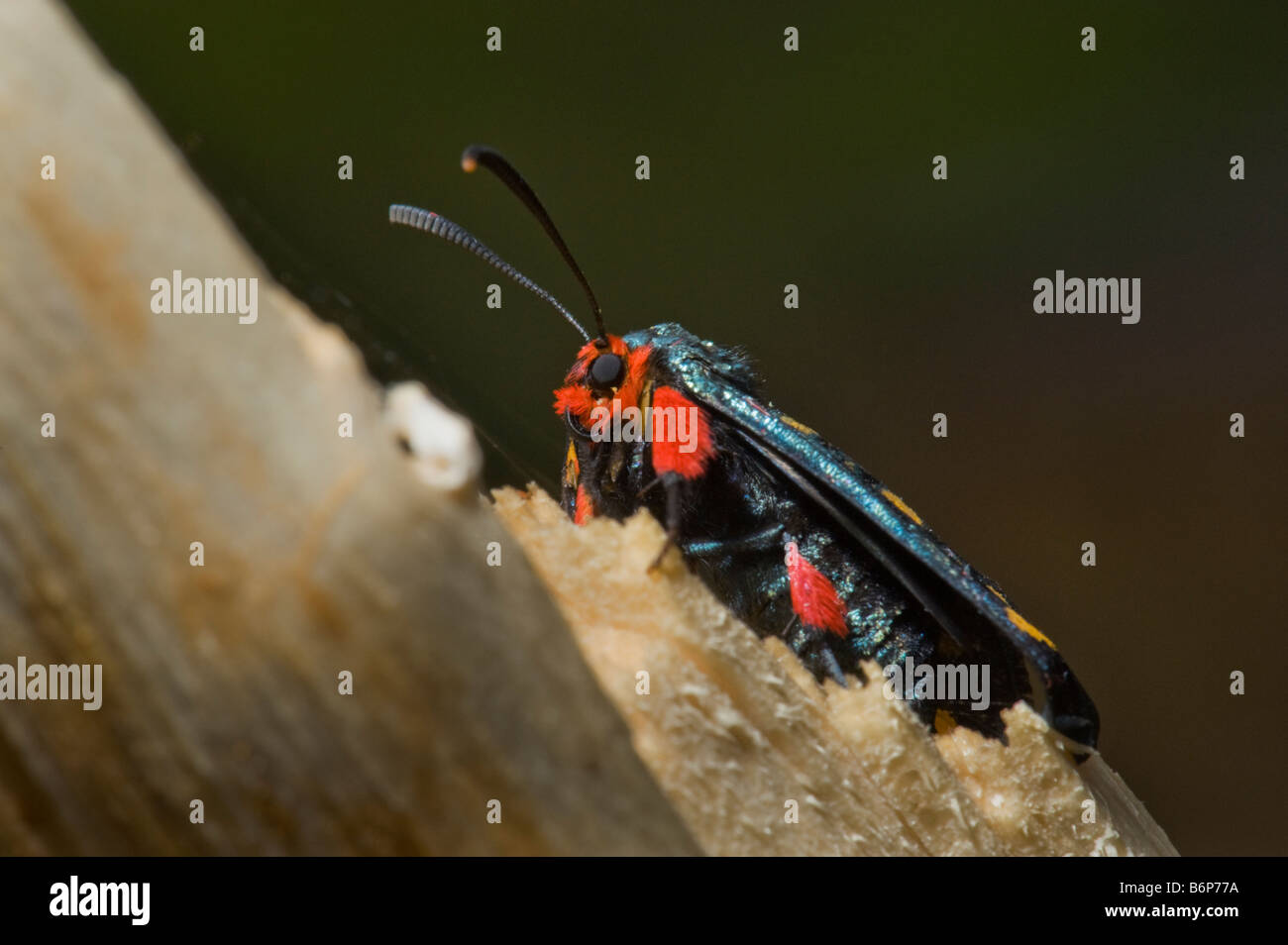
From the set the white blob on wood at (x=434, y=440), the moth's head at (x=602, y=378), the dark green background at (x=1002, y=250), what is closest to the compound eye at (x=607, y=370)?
the moth's head at (x=602, y=378)

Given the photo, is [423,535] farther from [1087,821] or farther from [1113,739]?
[1113,739]

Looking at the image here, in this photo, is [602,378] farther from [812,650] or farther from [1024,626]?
[1024,626]

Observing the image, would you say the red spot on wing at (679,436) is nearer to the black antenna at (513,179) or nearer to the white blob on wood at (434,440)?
the black antenna at (513,179)

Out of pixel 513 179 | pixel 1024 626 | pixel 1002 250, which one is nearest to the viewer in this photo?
pixel 513 179

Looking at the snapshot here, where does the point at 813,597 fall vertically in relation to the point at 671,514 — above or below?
below

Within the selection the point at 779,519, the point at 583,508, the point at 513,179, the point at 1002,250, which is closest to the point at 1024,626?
the point at 779,519
